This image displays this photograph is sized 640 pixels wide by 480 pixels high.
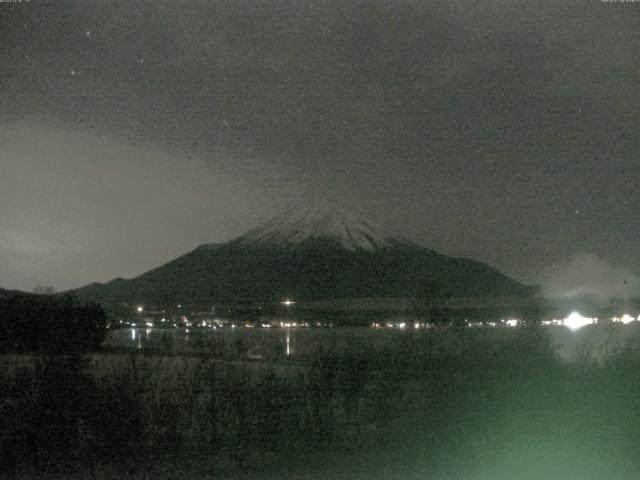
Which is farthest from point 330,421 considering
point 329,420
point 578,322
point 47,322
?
point 47,322

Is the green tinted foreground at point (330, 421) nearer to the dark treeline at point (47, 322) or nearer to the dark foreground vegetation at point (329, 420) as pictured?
the dark foreground vegetation at point (329, 420)

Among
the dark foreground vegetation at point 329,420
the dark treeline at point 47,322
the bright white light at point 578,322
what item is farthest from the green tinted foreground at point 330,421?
the dark treeline at point 47,322

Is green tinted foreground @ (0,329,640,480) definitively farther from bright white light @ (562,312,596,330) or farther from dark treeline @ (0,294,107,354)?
dark treeline @ (0,294,107,354)

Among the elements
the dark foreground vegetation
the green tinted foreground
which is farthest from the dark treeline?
the green tinted foreground

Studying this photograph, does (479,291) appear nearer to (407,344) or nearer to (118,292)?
(118,292)

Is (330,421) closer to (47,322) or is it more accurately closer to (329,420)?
(329,420)

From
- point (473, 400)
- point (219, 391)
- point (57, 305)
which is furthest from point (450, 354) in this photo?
point (57, 305)
